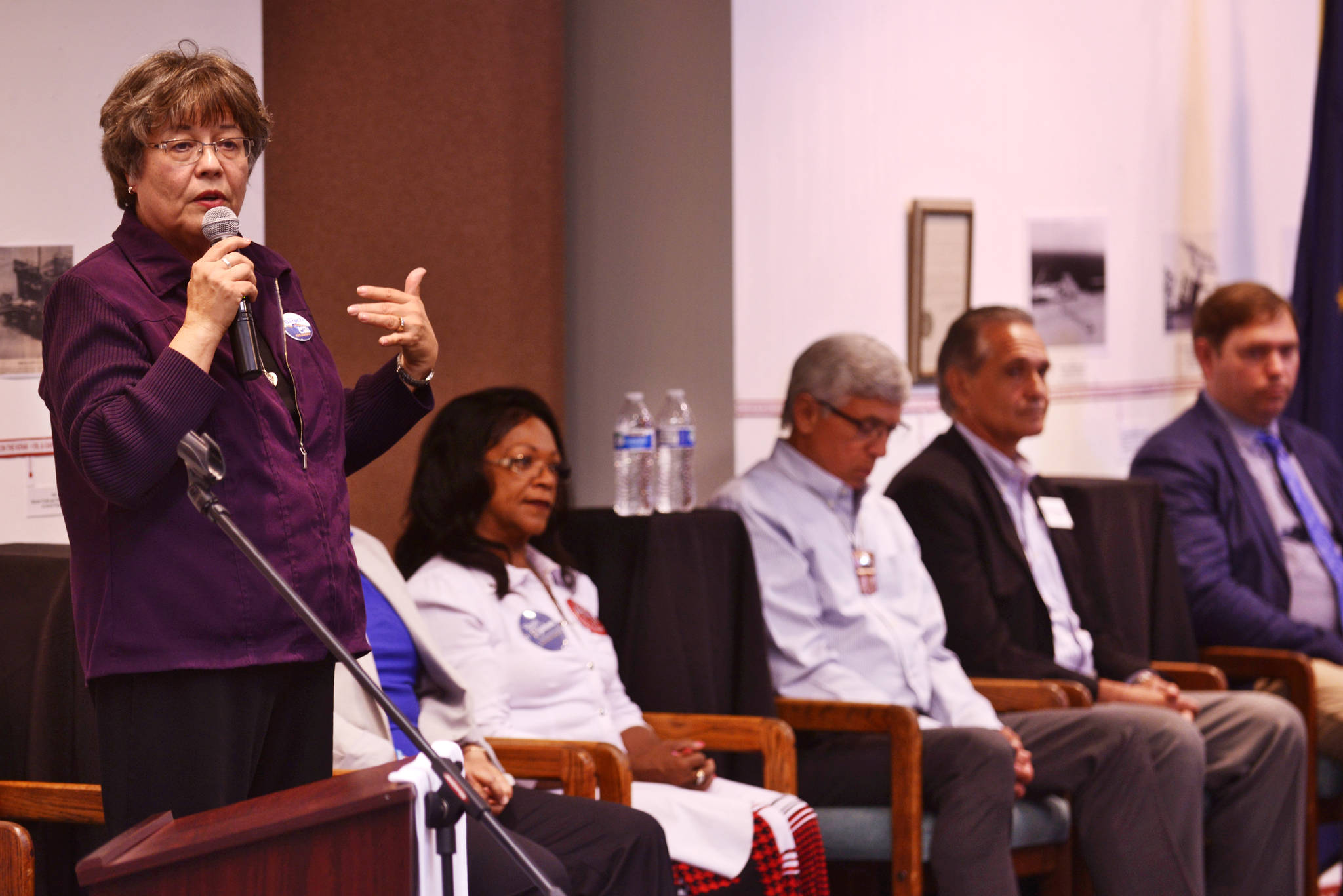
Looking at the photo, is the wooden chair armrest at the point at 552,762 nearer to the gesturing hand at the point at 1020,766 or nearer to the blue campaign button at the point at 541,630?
the blue campaign button at the point at 541,630

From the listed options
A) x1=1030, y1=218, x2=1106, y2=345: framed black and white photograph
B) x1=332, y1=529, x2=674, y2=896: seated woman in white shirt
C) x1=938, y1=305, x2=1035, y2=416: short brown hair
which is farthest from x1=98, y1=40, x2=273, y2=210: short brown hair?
x1=1030, y1=218, x2=1106, y2=345: framed black and white photograph

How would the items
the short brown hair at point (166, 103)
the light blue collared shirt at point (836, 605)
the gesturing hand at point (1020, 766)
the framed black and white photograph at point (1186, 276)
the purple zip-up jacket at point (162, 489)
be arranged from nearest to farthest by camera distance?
1. the purple zip-up jacket at point (162, 489)
2. the short brown hair at point (166, 103)
3. the gesturing hand at point (1020, 766)
4. the light blue collared shirt at point (836, 605)
5. the framed black and white photograph at point (1186, 276)

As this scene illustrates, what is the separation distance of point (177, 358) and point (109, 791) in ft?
1.70

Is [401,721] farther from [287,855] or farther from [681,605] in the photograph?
[681,605]

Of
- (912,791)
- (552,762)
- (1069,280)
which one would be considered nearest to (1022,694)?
(912,791)

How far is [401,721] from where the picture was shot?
1.36 meters

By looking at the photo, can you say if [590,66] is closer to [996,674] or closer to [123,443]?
[996,674]

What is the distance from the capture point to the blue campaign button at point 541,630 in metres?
2.93

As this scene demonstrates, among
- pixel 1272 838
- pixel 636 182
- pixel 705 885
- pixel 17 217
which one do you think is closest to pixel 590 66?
pixel 636 182

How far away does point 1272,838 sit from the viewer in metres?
3.56

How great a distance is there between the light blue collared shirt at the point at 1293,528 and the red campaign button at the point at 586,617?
2.18 metres

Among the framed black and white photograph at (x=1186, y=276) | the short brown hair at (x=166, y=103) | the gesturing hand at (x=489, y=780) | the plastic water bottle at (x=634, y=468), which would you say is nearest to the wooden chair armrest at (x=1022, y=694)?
the plastic water bottle at (x=634, y=468)

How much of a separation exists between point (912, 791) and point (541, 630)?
81 centimetres

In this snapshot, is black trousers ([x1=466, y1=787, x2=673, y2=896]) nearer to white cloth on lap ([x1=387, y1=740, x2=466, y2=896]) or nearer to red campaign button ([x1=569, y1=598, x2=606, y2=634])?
red campaign button ([x1=569, y1=598, x2=606, y2=634])
